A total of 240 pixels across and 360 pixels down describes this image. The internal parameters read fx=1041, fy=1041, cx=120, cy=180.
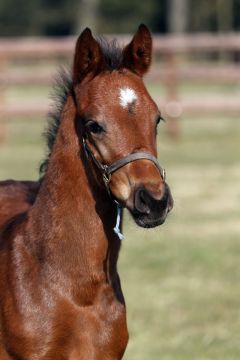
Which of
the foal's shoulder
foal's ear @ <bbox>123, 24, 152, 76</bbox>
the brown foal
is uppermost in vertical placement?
foal's ear @ <bbox>123, 24, 152, 76</bbox>

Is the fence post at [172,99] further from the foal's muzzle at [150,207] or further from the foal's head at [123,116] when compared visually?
the foal's muzzle at [150,207]

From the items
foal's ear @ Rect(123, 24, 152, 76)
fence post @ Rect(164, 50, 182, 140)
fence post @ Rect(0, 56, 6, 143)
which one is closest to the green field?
foal's ear @ Rect(123, 24, 152, 76)

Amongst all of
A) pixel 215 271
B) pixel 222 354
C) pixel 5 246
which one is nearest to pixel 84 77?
pixel 5 246

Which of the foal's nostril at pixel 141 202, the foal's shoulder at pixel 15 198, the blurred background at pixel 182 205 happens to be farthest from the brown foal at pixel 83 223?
the foal's shoulder at pixel 15 198

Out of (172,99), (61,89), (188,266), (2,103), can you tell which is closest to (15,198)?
(61,89)

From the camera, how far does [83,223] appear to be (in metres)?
4.66

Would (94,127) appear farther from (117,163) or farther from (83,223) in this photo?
(83,223)

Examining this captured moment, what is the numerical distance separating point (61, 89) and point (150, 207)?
103 centimetres

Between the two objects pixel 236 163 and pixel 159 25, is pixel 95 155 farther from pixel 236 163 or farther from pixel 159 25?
pixel 159 25

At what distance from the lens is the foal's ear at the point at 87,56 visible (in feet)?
15.1

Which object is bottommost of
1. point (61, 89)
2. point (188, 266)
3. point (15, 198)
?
point (188, 266)

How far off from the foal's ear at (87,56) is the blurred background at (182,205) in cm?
74

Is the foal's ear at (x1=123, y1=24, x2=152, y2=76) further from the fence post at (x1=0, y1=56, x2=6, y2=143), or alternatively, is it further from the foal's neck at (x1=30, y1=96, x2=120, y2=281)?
the fence post at (x1=0, y1=56, x2=6, y2=143)

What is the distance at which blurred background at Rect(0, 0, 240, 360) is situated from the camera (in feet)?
24.1
